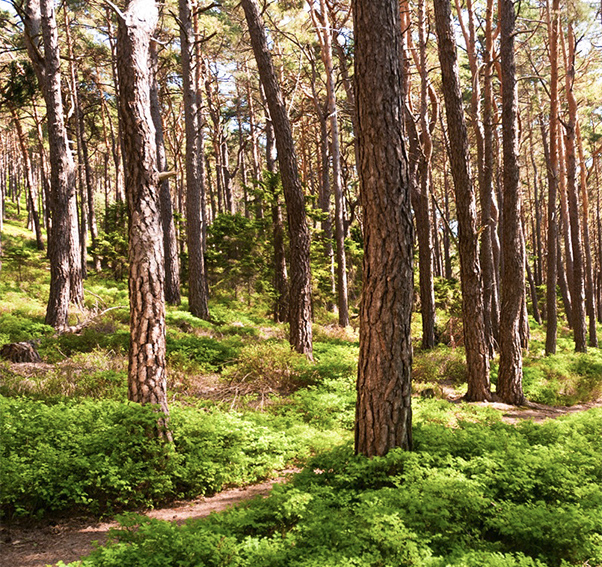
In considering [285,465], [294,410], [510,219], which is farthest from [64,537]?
[510,219]

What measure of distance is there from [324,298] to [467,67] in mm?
11110

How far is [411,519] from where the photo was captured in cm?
359

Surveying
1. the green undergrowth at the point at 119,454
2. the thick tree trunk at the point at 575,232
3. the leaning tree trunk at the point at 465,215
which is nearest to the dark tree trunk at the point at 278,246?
the leaning tree trunk at the point at 465,215

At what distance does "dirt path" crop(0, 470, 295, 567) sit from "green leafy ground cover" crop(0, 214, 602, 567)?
0.51 ft

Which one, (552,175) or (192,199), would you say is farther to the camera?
(552,175)

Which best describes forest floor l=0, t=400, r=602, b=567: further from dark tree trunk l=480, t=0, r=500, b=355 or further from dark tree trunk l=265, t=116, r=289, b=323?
dark tree trunk l=480, t=0, r=500, b=355

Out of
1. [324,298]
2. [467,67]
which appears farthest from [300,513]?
[467,67]

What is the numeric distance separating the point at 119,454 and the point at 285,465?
1893mm

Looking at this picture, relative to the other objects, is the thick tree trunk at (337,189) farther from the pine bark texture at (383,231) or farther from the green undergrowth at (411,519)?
the pine bark texture at (383,231)

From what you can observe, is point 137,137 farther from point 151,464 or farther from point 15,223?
point 15,223

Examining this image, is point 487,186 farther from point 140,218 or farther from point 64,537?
point 64,537

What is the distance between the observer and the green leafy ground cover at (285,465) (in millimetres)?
3344

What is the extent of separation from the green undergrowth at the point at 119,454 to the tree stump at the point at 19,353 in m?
3.05

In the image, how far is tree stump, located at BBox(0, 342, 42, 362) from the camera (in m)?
8.39
